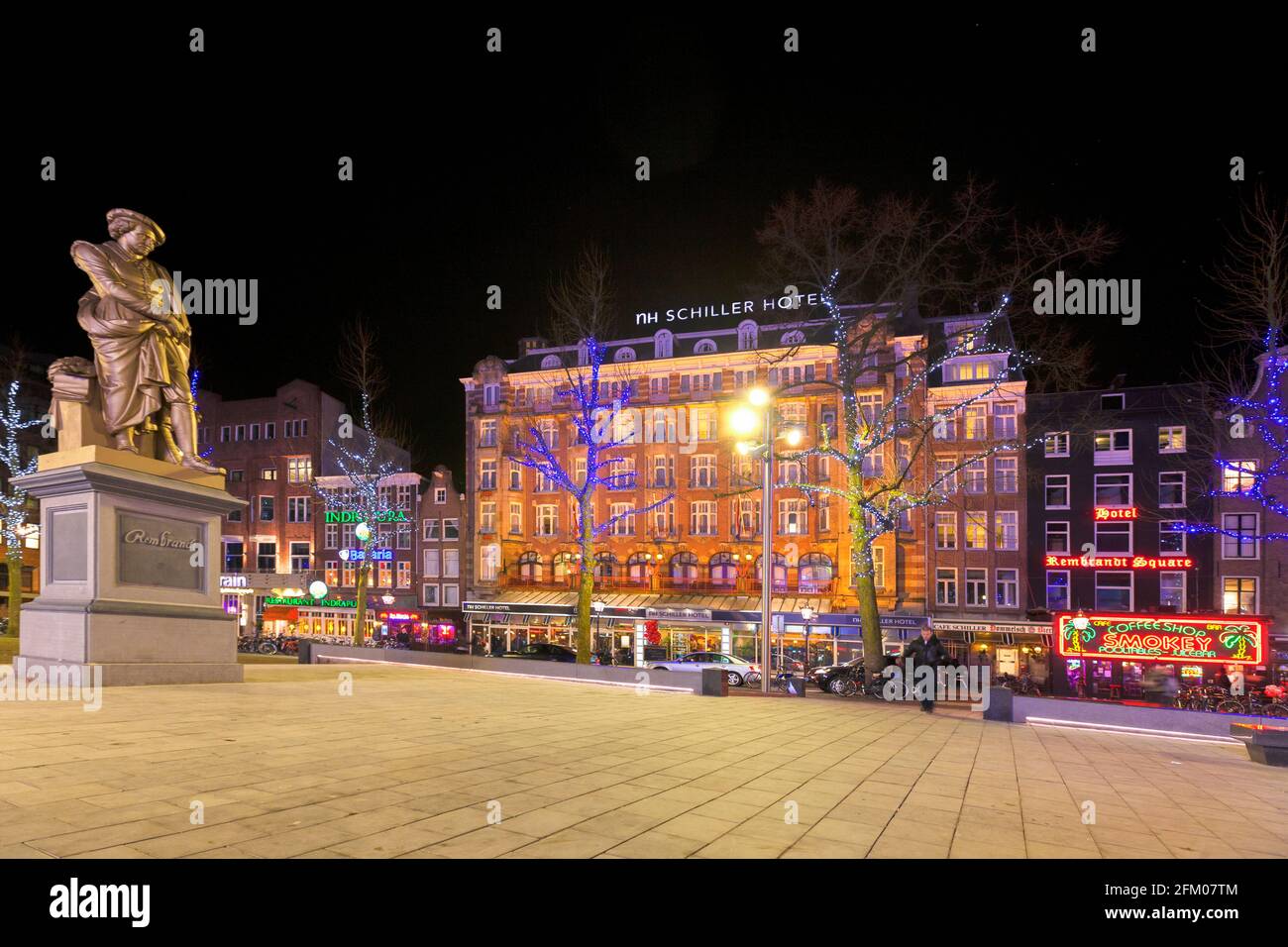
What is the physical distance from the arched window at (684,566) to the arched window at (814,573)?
21.0 ft

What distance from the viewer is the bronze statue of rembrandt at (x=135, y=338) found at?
14.5 meters

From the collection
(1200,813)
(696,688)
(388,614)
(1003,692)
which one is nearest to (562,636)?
(388,614)

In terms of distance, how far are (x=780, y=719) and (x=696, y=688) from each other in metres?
5.63

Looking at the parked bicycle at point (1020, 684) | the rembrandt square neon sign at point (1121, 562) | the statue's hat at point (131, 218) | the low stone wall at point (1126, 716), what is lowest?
the parked bicycle at point (1020, 684)

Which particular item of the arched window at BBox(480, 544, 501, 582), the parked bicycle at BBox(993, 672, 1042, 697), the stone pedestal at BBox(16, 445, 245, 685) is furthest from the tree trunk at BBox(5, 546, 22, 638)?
the parked bicycle at BBox(993, 672, 1042, 697)

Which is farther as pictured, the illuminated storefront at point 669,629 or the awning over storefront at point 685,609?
the illuminated storefront at point 669,629

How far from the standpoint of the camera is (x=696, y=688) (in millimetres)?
20609

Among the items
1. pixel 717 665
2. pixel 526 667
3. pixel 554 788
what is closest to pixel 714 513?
pixel 717 665

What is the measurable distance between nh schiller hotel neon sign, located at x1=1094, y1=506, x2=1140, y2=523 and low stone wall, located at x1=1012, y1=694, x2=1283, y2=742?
24296 millimetres

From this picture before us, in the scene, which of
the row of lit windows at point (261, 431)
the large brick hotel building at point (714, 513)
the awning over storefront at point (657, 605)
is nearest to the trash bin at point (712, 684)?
the large brick hotel building at point (714, 513)

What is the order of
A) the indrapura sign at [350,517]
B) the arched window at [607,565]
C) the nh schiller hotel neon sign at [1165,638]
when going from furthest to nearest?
the indrapura sign at [350,517]
the arched window at [607,565]
the nh schiller hotel neon sign at [1165,638]

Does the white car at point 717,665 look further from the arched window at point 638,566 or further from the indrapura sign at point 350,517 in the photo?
the indrapura sign at point 350,517

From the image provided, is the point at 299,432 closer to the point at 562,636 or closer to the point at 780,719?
the point at 562,636

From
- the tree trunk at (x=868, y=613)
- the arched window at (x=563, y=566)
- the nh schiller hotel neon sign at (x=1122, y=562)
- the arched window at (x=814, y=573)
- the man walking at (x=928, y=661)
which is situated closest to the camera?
the man walking at (x=928, y=661)
